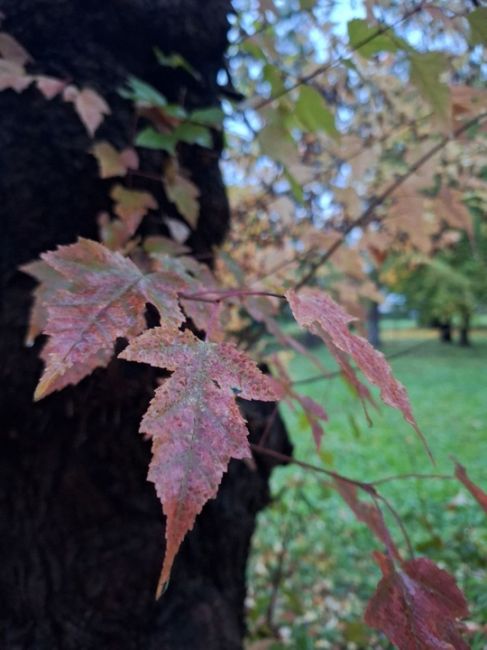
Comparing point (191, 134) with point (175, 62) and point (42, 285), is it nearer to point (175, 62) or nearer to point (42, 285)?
point (175, 62)

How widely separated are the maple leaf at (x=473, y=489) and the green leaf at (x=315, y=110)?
58cm

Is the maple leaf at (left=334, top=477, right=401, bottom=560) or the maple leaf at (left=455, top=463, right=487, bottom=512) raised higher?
the maple leaf at (left=455, top=463, right=487, bottom=512)

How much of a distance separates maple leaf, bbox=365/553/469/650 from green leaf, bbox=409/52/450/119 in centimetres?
62

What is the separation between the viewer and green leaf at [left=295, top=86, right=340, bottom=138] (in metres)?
0.88

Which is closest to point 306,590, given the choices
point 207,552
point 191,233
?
point 207,552

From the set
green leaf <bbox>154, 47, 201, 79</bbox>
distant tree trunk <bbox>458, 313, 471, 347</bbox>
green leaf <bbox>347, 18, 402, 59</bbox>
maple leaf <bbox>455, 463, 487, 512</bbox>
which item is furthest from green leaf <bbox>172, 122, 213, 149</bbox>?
distant tree trunk <bbox>458, 313, 471, 347</bbox>

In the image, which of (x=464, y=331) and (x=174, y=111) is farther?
(x=464, y=331)

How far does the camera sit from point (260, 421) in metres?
1.13

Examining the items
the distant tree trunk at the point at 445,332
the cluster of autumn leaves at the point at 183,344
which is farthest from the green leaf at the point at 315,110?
the distant tree trunk at the point at 445,332

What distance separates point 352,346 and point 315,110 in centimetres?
60

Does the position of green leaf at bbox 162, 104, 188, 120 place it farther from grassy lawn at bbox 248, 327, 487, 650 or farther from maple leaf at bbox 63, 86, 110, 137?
grassy lawn at bbox 248, 327, 487, 650

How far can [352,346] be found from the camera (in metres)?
0.43

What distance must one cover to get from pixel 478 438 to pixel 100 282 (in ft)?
21.9

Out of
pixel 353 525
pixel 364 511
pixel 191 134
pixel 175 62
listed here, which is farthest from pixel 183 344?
pixel 353 525
